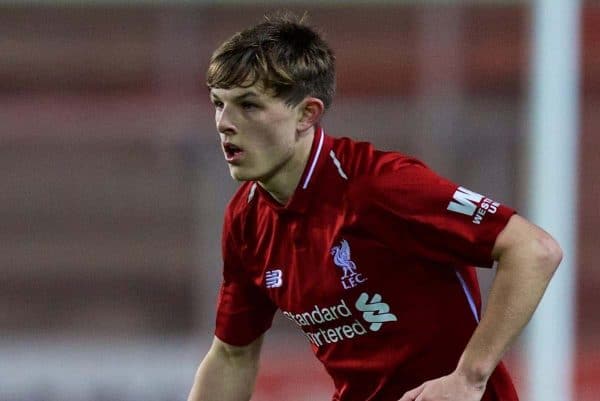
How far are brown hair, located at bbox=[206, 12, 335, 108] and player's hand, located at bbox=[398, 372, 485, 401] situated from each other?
0.57 metres

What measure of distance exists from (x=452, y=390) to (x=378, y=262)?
28 centimetres

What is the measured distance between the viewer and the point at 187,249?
934 cm

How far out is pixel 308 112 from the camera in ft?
7.68

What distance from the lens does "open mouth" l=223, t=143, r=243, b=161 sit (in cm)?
227

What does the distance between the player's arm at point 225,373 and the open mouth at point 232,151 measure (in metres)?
0.46

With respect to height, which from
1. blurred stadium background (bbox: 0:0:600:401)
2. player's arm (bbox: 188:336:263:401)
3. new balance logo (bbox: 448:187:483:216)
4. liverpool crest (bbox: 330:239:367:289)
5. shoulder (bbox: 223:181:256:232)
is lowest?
blurred stadium background (bbox: 0:0:600:401)

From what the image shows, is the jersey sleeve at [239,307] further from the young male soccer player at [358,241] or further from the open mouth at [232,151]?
the open mouth at [232,151]

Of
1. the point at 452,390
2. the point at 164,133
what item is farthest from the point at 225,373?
the point at 164,133

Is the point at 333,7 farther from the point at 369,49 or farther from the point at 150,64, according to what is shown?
the point at 150,64

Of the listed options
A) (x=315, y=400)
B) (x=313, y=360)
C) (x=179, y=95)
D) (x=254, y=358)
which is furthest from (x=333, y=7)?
(x=254, y=358)

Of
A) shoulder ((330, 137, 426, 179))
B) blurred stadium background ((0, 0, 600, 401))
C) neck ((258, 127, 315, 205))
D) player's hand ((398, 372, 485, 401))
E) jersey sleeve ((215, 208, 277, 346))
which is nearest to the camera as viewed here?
player's hand ((398, 372, 485, 401))

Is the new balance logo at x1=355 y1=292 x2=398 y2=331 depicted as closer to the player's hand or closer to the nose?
the player's hand

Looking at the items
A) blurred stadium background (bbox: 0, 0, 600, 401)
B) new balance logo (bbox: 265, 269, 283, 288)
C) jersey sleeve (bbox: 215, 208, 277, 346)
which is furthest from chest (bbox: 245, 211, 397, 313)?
blurred stadium background (bbox: 0, 0, 600, 401)

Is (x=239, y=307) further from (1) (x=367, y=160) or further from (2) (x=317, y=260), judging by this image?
(1) (x=367, y=160)
